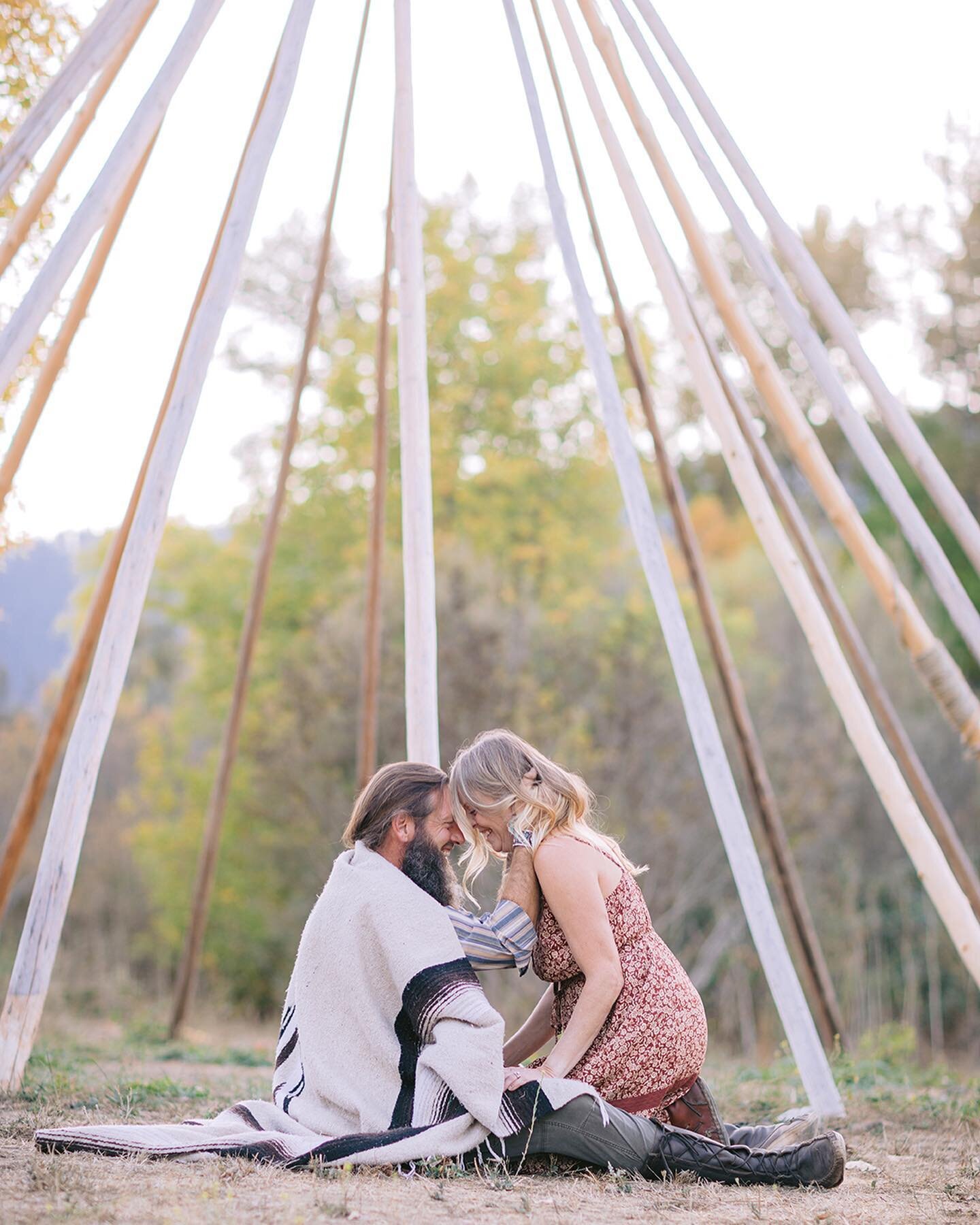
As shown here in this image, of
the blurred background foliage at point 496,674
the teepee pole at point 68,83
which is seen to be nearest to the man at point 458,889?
the teepee pole at point 68,83

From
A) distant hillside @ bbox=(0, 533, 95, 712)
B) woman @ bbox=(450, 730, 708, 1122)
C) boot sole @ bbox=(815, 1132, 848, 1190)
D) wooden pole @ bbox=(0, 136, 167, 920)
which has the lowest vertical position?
boot sole @ bbox=(815, 1132, 848, 1190)

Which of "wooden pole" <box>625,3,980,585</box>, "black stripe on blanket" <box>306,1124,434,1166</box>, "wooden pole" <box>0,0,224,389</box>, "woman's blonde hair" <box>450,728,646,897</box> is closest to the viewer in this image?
"black stripe on blanket" <box>306,1124,434,1166</box>

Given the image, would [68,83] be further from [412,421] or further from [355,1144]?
[355,1144]

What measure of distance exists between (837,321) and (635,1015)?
267 cm

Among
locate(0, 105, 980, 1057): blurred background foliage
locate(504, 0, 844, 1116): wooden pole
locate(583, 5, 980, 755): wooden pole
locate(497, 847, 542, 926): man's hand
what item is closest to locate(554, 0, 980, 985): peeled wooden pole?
locate(583, 5, 980, 755): wooden pole

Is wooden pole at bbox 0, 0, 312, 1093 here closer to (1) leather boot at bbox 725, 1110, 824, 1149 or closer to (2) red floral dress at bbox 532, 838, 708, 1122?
(2) red floral dress at bbox 532, 838, 708, 1122

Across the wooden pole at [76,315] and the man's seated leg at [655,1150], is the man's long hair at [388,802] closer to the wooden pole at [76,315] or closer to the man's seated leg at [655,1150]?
the man's seated leg at [655,1150]

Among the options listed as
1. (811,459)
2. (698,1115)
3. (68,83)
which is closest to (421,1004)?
(698,1115)

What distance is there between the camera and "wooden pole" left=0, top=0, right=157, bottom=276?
472 centimetres

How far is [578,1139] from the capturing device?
3084mm

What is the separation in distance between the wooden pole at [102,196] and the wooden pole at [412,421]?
38.4 inches

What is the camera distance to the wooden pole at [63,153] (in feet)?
15.5

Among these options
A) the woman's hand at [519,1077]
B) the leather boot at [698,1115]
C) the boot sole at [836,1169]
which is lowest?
the boot sole at [836,1169]

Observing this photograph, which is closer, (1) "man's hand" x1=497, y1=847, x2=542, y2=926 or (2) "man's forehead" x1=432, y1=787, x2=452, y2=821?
(1) "man's hand" x1=497, y1=847, x2=542, y2=926
